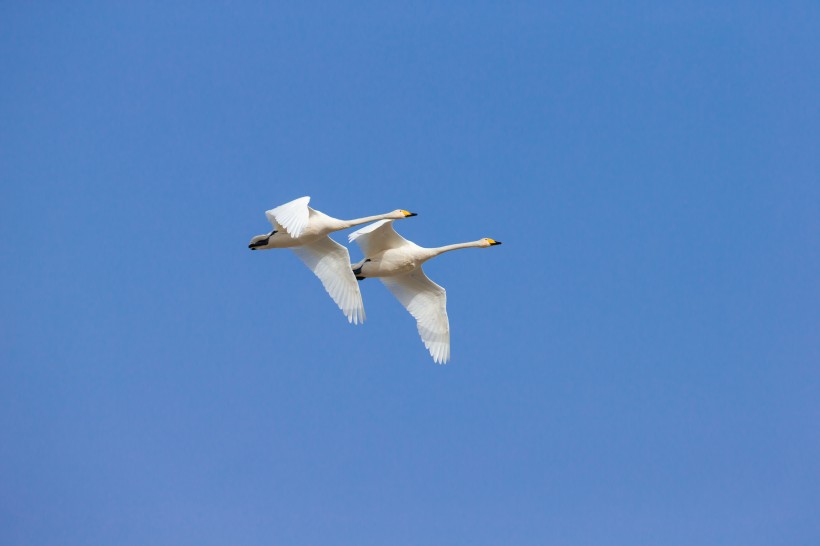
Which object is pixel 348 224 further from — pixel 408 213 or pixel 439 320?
pixel 439 320

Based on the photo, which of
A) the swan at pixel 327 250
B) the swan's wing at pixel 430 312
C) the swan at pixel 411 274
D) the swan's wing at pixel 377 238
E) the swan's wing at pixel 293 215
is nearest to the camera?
the swan's wing at pixel 293 215

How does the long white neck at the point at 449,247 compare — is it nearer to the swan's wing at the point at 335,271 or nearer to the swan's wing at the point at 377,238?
the swan's wing at the point at 377,238

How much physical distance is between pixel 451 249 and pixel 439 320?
6.73 feet

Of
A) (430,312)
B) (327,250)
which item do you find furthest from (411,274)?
(327,250)

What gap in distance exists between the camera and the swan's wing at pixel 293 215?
35375 millimetres

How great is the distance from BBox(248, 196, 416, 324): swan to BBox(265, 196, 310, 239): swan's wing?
0.97 m

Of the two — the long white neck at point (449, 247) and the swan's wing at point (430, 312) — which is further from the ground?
the long white neck at point (449, 247)

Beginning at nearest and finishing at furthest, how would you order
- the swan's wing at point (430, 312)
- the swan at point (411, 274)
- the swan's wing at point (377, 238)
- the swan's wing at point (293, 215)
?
the swan's wing at point (293, 215)
the swan's wing at point (377, 238)
the swan at point (411, 274)
the swan's wing at point (430, 312)

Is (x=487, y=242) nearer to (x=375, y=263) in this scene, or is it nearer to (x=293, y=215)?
(x=375, y=263)

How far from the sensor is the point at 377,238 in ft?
129

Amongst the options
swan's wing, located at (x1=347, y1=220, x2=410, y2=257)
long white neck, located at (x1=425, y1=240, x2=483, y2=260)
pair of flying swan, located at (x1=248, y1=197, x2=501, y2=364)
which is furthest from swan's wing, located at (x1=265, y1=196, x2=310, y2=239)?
long white neck, located at (x1=425, y1=240, x2=483, y2=260)

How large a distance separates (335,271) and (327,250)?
24.2 inches

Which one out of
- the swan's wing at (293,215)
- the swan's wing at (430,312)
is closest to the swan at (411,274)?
the swan's wing at (430,312)

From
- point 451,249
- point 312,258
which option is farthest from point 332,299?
point 451,249
